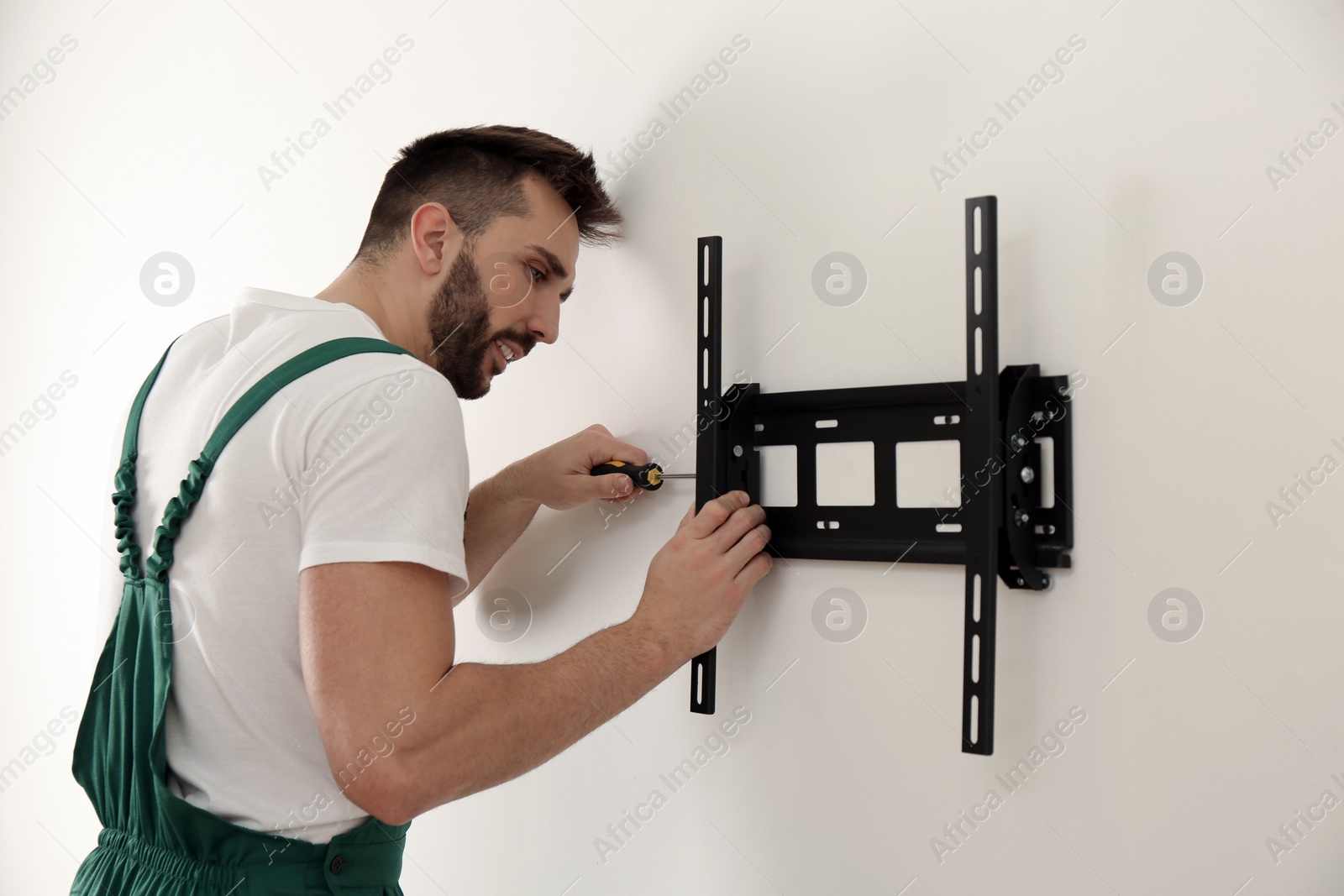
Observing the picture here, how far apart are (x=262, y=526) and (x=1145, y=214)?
87 centimetres

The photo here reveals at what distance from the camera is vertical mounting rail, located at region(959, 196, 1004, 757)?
33.3 inches

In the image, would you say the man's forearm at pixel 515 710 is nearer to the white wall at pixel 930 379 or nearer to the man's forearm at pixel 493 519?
the white wall at pixel 930 379

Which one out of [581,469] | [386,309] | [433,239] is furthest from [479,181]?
[581,469]

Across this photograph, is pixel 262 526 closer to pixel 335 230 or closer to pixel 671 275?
pixel 671 275

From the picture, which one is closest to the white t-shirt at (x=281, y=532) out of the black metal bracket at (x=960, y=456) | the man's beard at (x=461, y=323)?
the man's beard at (x=461, y=323)

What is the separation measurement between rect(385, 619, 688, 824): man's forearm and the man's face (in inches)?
16.8

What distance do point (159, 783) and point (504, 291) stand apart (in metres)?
0.65

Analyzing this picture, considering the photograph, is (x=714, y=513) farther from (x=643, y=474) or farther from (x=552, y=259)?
(x=552, y=259)

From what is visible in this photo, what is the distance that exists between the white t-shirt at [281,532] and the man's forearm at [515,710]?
99 mm

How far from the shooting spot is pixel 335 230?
1593mm

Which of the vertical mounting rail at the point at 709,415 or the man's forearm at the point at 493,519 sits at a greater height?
the vertical mounting rail at the point at 709,415

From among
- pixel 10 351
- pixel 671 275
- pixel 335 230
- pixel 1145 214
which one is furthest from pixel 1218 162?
pixel 10 351

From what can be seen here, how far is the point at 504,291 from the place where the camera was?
117 centimetres

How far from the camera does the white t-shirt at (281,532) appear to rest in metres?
0.81
